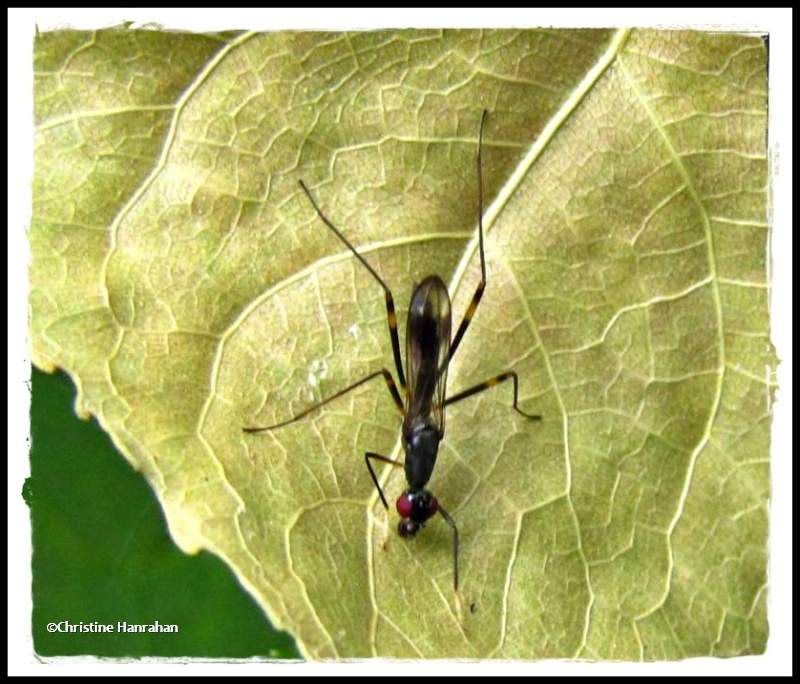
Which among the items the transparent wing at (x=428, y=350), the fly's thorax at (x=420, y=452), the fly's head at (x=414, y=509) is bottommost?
the fly's head at (x=414, y=509)

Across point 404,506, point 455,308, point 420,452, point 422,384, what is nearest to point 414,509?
point 404,506

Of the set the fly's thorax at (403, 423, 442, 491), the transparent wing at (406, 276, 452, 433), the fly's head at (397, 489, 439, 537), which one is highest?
the transparent wing at (406, 276, 452, 433)

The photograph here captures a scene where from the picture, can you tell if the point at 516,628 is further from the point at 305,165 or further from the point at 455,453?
the point at 305,165

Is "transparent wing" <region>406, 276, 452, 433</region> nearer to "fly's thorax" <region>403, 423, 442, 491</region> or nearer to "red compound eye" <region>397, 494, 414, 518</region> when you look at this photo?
"fly's thorax" <region>403, 423, 442, 491</region>

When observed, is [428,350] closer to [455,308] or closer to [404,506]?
[455,308]

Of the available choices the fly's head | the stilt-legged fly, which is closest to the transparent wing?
the stilt-legged fly

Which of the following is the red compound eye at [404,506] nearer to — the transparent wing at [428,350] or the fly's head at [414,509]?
the fly's head at [414,509]

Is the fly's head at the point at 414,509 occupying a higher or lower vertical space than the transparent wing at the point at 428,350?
lower

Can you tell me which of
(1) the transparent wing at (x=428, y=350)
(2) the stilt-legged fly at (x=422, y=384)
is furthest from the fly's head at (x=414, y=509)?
(1) the transparent wing at (x=428, y=350)
